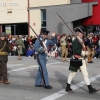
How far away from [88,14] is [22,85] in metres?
19.8

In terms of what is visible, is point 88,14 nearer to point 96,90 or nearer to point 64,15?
point 64,15

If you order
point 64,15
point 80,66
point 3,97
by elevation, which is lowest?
point 3,97

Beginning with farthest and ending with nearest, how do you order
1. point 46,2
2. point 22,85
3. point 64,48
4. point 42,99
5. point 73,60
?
point 46,2, point 64,48, point 22,85, point 73,60, point 42,99

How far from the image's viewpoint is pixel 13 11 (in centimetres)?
3294

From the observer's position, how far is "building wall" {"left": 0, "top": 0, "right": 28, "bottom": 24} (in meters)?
32.4

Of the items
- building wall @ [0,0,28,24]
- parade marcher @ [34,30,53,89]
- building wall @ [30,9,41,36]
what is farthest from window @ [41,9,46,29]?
parade marcher @ [34,30,53,89]

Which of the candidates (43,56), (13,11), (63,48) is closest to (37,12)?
(13,11)

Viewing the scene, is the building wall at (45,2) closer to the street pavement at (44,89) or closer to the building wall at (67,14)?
the building wall at (67,14)

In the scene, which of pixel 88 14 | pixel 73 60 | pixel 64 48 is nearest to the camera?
pixel 73 60

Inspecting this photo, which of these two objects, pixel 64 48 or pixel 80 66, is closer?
pixel 80 66

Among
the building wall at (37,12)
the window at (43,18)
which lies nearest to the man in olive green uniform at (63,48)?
the building wall at (37,12)

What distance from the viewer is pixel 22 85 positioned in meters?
10.3

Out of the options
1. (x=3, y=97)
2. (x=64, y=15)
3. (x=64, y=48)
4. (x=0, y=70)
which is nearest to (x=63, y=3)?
(x=64, y=15)

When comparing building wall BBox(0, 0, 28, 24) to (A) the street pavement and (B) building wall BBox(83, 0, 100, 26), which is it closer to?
(B) building wall BBox(83, 0, 100, 26)
